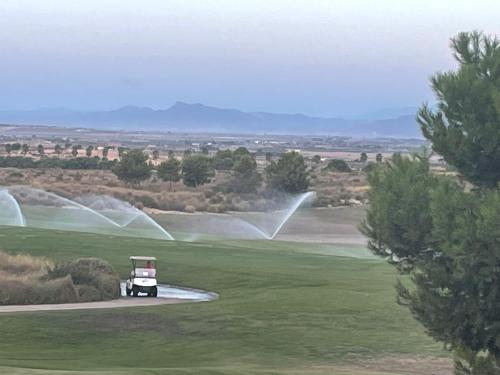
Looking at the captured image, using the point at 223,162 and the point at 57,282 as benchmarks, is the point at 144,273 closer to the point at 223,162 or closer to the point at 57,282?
the point at 57,282

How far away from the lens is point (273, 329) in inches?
977

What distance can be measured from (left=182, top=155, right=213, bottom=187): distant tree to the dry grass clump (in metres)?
63.0

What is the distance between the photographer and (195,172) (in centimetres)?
9550

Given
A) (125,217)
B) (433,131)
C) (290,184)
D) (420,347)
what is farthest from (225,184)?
(433,131)

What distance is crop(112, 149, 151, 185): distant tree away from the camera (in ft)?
309

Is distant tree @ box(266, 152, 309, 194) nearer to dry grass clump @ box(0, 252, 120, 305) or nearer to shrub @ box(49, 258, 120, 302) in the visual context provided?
dry grass clump @ box(0, 252, 120, 305)

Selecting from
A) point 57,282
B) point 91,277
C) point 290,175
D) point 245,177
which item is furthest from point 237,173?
point 57,282

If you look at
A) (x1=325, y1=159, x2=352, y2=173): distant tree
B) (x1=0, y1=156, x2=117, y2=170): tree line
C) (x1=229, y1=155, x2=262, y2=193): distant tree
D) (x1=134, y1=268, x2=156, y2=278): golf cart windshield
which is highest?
(x1=134, y1=268, x2=156, y2=278): golf cart windshield

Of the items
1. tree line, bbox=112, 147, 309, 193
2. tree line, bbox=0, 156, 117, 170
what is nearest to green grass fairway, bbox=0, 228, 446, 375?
tree line, bbox=112, 147, 309, 193

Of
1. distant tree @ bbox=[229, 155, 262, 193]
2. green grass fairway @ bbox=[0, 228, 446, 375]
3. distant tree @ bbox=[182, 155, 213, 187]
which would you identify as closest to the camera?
green grass fairway @ bbox=[0, 228, 446, 375]

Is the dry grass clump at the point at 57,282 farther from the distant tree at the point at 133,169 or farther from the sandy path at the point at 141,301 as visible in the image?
the distant tree at the point at 133,169

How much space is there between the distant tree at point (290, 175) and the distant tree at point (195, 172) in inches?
392

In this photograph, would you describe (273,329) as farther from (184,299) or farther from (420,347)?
(184,299)

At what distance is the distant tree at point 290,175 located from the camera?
283 ft
